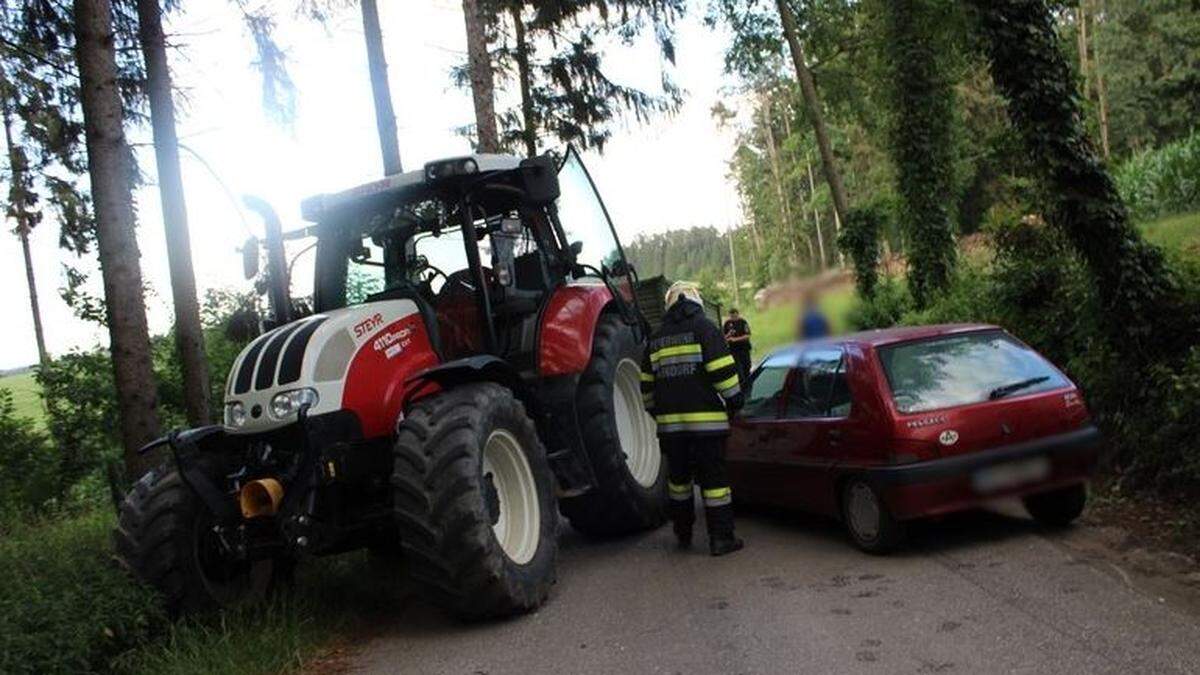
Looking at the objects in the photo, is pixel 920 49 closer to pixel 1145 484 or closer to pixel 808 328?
pixel 1145 484

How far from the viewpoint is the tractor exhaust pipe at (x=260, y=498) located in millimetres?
5555

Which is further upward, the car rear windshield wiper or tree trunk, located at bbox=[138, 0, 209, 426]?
tree trunk, located at bbox=[138, 0, 209, 426]

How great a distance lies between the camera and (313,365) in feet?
18.8

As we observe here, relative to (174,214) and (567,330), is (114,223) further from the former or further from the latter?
(567,330)

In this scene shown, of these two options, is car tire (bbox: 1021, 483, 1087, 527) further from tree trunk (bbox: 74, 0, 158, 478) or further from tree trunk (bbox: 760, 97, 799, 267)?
tree trunk (bbox: 74, 0, 158, 478)

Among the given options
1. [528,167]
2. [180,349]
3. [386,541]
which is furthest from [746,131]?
[180,349]

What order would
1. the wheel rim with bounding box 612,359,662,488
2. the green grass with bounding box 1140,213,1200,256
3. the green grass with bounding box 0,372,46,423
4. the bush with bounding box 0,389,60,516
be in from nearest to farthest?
the wheel rim with bounding box 612,359,662,488 < the green grass with bounding box 1140,213,1200,256 < the bush with bounding box 0,389,60,516 < the green grass with bounding box 0,372,46,423

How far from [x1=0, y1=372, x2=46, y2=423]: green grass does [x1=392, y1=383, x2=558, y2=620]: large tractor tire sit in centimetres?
1251

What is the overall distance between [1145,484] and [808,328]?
504 centimetres

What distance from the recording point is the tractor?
554cm

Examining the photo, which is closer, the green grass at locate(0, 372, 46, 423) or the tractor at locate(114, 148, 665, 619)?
the tractor at locate(114, 148, 665, 619)

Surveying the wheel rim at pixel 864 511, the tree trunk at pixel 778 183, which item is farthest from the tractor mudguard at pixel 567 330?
the wheel rim at pixel 864 511

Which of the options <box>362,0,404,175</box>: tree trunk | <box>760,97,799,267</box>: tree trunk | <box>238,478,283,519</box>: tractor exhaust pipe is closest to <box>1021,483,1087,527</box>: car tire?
<box>760,97,799,267</box>: tree trunk

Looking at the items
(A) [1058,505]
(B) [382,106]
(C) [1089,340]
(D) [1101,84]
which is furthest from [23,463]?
(D) [1101,84]
